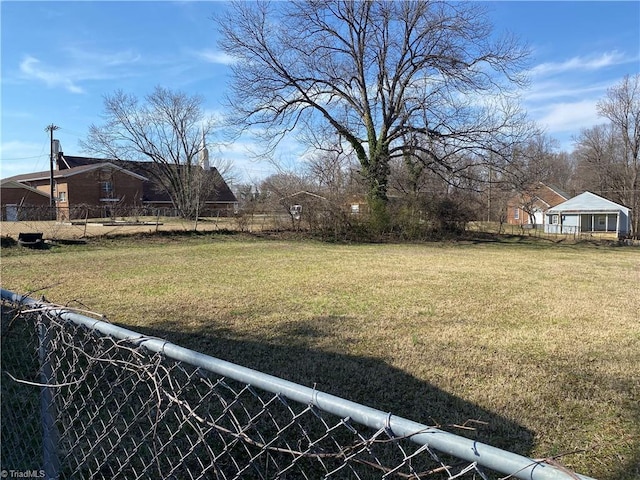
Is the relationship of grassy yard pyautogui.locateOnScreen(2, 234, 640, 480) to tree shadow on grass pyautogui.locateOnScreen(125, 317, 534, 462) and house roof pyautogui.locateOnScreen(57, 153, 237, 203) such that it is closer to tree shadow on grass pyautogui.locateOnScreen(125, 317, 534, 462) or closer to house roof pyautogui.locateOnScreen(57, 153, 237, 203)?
tree shadow on grass pyautogui.locateOnScreen(125, 317, 534, 462)

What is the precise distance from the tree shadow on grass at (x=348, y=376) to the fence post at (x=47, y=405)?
1385mm

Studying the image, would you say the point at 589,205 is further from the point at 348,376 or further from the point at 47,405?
the point at 47,405

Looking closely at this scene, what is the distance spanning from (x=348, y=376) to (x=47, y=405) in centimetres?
272

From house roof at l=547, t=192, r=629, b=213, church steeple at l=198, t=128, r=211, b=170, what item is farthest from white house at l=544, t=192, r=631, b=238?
church steeple at l=198, t=128, r=211, b=170

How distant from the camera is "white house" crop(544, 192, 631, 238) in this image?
44.8 metres

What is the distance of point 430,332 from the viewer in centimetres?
595

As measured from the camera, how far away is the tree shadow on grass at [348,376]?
3.43m

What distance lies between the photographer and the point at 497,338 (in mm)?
5695

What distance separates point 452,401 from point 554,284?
7.80 meters

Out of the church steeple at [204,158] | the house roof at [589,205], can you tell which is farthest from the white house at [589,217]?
the church steeple at [204,158]

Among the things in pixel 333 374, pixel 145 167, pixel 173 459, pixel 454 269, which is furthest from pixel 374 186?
pixel 145 167

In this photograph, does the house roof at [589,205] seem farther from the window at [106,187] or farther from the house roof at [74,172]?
the window at [106,187]

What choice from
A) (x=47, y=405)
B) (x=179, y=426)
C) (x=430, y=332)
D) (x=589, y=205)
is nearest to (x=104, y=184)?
(x=430, y=332)

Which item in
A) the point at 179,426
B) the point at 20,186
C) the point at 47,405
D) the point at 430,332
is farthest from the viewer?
the point at 20,186
